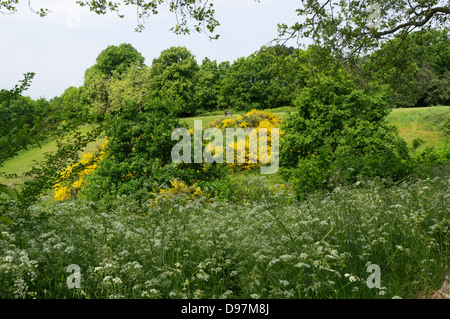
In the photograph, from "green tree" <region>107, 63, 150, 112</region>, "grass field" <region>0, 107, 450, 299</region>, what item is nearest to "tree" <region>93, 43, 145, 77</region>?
"green tree" <region>107, 63, 150, 112</region>

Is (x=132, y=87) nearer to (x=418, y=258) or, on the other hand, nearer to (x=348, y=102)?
(x=348, y=102)

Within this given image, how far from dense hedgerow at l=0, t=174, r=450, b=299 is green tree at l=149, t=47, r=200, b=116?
34.0 m

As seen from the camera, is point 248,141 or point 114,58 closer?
point 248,141

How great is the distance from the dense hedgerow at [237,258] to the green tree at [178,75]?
34.0 metres

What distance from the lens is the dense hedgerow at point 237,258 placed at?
2971 mm

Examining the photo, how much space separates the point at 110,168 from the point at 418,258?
8.16m

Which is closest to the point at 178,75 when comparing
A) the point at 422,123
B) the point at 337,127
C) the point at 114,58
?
the point at 114,58

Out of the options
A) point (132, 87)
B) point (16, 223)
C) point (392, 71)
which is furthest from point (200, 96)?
point (16, 223)

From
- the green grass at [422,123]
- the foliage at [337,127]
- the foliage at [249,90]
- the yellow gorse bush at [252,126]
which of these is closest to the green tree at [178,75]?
the foliage at [249,90]

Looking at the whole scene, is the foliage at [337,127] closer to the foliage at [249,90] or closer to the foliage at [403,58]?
the foliage at [403,58]

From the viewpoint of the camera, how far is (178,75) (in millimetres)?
38812

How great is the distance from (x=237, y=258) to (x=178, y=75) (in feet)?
122

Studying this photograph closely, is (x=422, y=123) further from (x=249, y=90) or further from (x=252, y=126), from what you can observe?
(x=249, y=90)

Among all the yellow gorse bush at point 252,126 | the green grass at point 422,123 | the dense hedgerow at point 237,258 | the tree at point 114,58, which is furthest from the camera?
the tree at point 114,58
